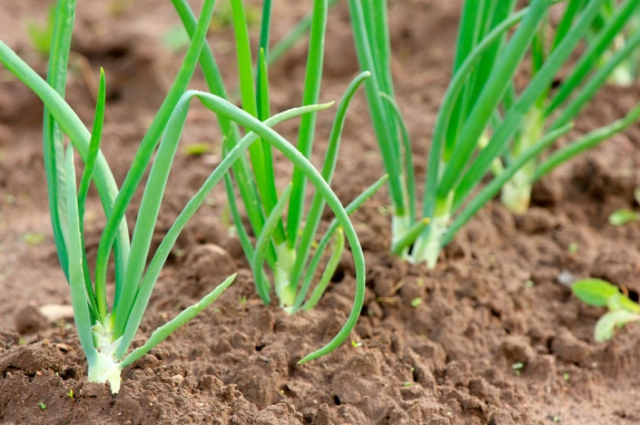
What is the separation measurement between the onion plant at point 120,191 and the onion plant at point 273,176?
17 centimetres

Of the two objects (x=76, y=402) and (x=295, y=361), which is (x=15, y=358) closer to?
(x=76, y=402)

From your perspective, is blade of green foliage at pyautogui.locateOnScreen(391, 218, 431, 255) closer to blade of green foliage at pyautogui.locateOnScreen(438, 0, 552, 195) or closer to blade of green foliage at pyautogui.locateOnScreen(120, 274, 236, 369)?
blade of green foliage at pyautogui.locateOnScreen(438, 0, 552, 195)

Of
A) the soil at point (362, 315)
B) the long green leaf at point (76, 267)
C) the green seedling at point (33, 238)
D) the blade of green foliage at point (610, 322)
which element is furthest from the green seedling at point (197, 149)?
the blade of green foliage at point (610, 322)

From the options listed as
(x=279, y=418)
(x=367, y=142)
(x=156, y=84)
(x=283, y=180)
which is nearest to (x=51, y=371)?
(x=279, y=418)

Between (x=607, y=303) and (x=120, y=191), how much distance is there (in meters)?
1.16

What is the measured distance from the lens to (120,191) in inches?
51.3

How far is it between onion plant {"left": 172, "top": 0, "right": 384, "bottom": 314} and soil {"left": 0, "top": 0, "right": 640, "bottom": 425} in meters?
0.09

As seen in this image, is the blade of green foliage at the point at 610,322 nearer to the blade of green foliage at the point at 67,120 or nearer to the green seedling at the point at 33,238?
the blade of green foliage at the point at 67,120

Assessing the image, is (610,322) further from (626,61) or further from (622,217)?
(626,61)

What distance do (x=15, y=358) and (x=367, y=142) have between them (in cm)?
147

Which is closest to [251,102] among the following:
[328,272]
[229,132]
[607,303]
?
[229,132]

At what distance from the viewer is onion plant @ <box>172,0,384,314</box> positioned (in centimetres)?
151

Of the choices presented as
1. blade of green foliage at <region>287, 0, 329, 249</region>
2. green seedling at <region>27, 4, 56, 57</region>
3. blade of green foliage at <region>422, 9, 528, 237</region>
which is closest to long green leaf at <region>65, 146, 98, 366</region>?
blade of green foliage at <region>287, 0, 329, 249</region>

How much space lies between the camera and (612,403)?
176 centimetres
